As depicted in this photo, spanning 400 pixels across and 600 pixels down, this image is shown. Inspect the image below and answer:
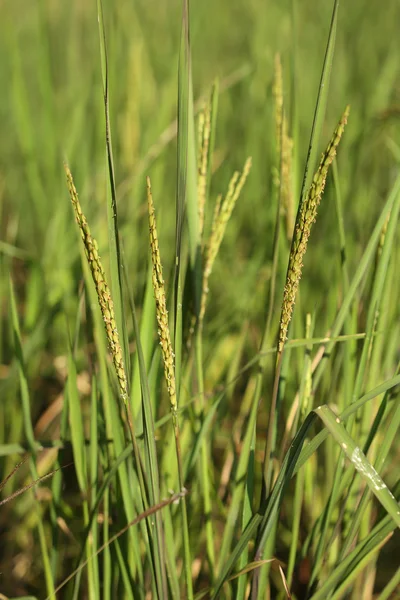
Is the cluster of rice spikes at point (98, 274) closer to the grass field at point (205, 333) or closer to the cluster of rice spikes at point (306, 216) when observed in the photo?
the grass field at point (205, 333)

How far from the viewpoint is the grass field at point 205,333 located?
0.69 m

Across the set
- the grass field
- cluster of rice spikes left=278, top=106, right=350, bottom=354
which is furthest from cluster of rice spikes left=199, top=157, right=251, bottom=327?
cluster of rice spikes left=278, top=106, right=350, bottom=354

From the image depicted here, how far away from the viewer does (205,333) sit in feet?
4.64

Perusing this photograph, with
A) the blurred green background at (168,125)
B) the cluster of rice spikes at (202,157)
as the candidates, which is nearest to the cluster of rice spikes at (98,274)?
the cluster of rice spikes at (202,157)

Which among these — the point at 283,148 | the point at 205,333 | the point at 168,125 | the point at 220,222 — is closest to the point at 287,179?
the point at 283,148

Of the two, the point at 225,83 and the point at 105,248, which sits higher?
the point at 225,83

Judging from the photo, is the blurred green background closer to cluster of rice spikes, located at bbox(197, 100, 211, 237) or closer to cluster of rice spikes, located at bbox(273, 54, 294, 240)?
cluster of rice spikes, located at bbox(273, 54, 294, 240)

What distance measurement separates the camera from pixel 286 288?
0.60 metres

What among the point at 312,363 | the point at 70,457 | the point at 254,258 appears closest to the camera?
the point at 312,363

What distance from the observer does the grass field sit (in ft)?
2.26

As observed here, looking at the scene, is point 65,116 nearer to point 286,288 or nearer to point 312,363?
point 312,363

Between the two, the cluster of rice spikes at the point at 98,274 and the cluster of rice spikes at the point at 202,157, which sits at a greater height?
the cluster of rice spikes at the point at 202,157

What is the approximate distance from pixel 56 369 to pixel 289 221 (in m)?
0.81

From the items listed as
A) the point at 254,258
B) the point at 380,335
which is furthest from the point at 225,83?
the point at 380,335
